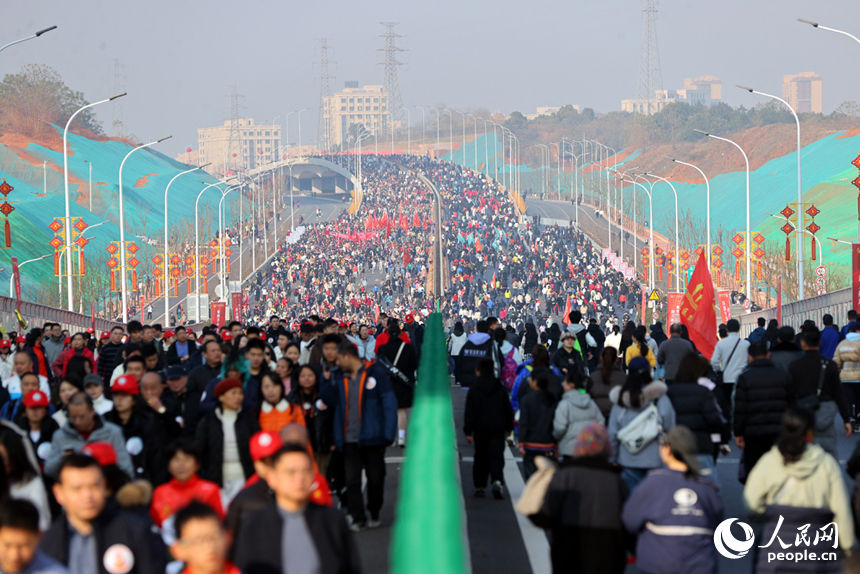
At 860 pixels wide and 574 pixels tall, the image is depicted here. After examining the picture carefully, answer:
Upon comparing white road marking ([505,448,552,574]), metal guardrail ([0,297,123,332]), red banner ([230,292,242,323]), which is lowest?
white road marking ([505,448,552,574])

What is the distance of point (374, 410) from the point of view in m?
8.89

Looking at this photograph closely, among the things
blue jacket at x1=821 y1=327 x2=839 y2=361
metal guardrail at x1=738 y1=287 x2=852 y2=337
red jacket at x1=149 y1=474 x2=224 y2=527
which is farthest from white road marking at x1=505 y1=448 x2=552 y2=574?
metal guardrail at x1=738 y1=287 x2=852 y2=337

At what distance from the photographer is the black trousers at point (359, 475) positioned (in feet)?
29.4

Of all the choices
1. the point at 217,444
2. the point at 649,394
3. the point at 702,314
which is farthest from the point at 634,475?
the point at 702,314

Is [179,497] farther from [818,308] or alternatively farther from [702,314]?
[818,308]

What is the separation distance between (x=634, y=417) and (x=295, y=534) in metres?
3.62

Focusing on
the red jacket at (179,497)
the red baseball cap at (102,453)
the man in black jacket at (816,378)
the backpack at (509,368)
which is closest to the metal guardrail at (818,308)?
the backpack at (509,368)

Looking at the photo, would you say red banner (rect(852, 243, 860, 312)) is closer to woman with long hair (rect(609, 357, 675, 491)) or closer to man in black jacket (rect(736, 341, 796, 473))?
man in black jacket (rect(736, 341, 796, 473))

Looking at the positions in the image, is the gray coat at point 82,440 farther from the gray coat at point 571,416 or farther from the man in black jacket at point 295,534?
the gray coat at point 571,416

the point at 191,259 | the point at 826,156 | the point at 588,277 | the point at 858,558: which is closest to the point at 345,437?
the point at 858,558

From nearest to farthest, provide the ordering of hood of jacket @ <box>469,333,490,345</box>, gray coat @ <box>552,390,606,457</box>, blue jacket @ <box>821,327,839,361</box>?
gray coat @ <box>552,390,606,457</box>
hood of jacket @ <box>469,333,490,345</box>
blue jacket @ <box>821,327,839,361</box>

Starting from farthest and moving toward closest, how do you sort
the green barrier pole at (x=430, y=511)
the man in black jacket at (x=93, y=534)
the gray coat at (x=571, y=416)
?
1. the gray coat at (x=571, y=416)
2. the man in black jacket at (x=93, y=534)
3. the green barrier pole at (x=430, y=511)

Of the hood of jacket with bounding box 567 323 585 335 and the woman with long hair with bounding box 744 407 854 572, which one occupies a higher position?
the hood of jacket with bounding box 567 323 585 335

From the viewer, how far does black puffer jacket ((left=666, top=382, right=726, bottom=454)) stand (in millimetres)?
8211
